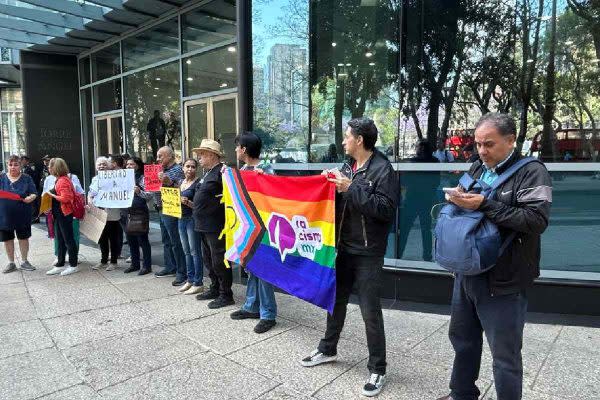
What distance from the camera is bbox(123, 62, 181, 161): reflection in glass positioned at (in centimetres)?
961

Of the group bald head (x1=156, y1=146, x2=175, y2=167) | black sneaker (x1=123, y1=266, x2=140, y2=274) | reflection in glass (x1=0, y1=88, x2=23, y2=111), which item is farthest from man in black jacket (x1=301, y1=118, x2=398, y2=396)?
reflection in glass (x1=0, y1=88, x2=23, y2=111)

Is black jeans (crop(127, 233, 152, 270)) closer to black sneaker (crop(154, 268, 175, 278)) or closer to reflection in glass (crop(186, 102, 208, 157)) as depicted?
black sneaker (crop(154, 268, 175, 278))

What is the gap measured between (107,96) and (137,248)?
6.72m

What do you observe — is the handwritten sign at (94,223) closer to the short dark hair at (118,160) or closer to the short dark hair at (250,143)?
the short dark hair at (118,160)

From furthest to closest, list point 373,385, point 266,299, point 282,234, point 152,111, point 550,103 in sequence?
point 152,111 < point 550,103 < point 266,299 < point 282,234 < point 373,385

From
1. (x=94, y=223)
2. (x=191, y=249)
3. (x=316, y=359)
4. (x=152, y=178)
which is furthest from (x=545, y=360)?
(x=94, y=223)

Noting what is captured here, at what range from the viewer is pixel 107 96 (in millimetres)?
11961

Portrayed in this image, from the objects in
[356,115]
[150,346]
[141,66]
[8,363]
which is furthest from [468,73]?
[141,66]

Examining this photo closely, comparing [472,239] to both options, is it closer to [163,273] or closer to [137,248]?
[163,273]

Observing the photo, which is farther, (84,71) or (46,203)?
(84,71)

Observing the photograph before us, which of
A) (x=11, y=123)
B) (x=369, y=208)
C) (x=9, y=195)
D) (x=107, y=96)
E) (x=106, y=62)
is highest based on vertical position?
(x=106, y=62)

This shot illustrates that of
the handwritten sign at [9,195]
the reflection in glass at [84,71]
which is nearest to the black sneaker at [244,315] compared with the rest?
the handwritten sign at [9,195]

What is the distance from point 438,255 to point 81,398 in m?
2.61

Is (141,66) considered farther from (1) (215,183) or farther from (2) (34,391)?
(2) (34,391)
